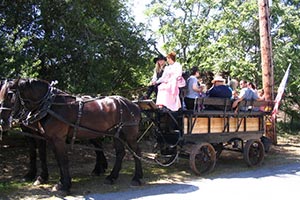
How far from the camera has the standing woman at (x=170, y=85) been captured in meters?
8.93

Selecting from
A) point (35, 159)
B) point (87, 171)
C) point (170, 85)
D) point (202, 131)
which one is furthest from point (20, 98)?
point (202, 131)

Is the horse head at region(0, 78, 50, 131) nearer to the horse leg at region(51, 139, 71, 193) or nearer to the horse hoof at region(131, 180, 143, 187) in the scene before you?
the horse leg at region(51, 139, 71, 193)

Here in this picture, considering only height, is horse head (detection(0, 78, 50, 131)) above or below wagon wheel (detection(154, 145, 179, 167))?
above

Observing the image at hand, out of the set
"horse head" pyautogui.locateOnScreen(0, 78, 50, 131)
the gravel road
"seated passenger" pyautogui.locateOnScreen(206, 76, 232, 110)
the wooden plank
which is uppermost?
"seated passenger" pyautogui.locateOnScreen(206, 76, 232, 110)

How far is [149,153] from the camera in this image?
12633 millimetres

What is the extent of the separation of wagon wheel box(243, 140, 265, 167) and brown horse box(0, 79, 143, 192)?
3.42 metres

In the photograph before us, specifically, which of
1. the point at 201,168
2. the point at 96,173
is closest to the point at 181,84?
the point at 201,168

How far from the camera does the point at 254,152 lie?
1071 centimetres

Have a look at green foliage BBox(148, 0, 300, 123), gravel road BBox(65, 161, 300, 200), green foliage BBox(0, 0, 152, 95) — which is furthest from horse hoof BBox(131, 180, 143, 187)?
green foliage BBox(148, 0, 300, 123)

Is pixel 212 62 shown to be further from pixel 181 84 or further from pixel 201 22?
pixel 181 84

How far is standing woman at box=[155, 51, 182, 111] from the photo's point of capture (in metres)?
8.93

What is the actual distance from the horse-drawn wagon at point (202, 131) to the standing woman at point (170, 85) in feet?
0.62

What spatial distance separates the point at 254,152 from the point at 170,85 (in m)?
3.48

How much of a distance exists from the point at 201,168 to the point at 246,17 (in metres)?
8.71
